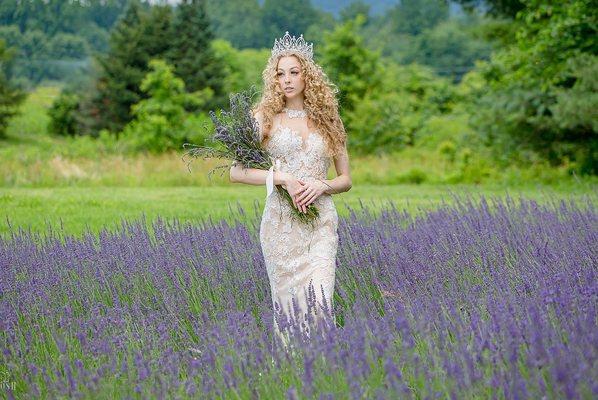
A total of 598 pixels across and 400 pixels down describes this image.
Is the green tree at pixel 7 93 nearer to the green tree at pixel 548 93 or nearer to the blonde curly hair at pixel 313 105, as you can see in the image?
the green tree at pixel 548 93

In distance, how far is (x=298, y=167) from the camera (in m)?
4.38

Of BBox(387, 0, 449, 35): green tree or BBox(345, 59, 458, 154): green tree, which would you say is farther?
BBox(387, 0, 449, 35): green tree

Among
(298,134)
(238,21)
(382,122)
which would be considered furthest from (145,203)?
(238,21)

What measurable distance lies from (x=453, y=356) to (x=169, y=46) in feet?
105

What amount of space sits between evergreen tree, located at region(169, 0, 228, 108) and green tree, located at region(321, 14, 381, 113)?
5001 mm

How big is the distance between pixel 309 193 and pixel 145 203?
7.97 metres

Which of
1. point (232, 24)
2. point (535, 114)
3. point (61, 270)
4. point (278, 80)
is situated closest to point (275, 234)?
point (278, 80)

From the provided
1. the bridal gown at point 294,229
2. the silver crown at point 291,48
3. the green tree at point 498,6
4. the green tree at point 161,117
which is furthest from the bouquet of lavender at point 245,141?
the green tree at point 161,117

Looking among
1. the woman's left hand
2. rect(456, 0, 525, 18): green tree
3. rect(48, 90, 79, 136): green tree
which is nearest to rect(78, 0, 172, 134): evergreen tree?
rect(48, 90, 79, 136): green tree

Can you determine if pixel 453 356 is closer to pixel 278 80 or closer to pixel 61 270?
pixel 278 80

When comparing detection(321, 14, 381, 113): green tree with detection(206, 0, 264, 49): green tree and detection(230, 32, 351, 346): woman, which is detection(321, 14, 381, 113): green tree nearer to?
detection(230, 32, 351, 346): woman

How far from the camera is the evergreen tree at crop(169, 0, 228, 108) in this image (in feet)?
108

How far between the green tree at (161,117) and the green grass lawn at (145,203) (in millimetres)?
10395

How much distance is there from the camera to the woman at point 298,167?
433 cm
